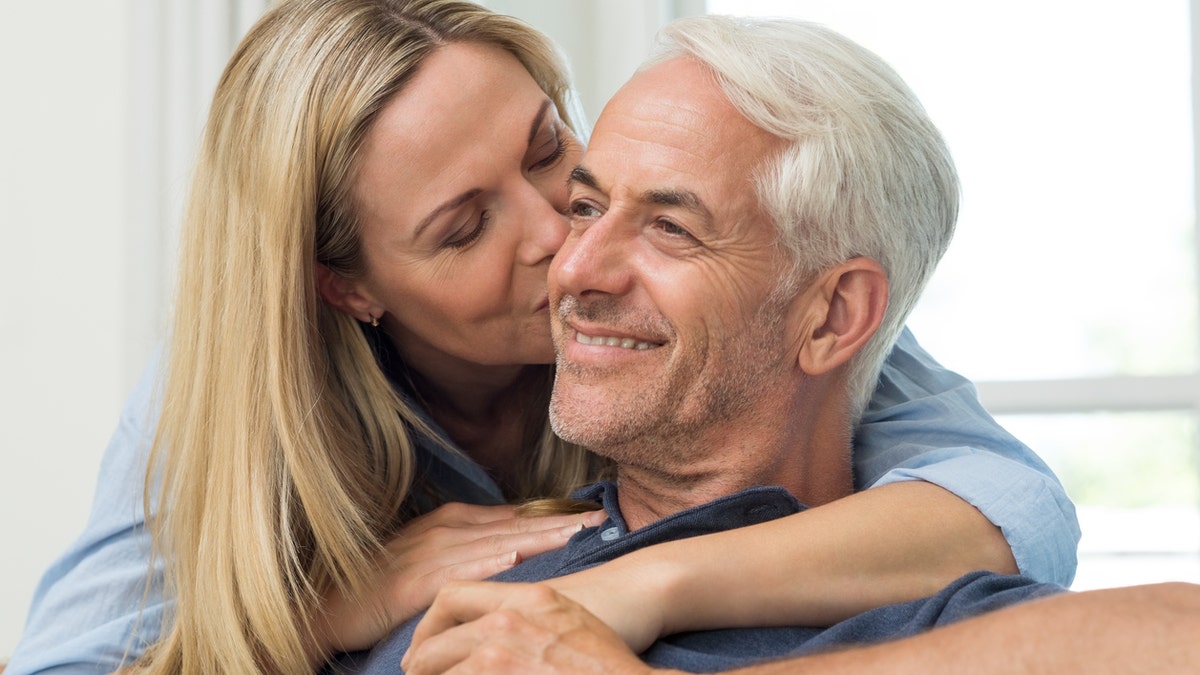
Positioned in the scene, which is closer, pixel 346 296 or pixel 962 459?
pixel 962 459

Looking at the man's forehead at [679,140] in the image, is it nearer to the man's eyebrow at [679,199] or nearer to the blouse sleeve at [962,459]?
the man's eyebrow at [679,199]

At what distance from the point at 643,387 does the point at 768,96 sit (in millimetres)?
370

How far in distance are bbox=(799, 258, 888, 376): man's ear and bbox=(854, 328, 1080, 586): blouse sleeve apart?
16 cm

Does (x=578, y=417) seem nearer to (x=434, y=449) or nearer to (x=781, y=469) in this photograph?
(x=781, y=469)

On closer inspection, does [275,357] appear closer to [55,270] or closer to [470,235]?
[470,235]

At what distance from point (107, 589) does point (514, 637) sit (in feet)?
2.71

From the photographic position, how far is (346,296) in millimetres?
1740

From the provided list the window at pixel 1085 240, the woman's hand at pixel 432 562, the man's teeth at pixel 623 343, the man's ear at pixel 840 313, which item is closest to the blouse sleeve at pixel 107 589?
the woman's hand at pixel 432 562

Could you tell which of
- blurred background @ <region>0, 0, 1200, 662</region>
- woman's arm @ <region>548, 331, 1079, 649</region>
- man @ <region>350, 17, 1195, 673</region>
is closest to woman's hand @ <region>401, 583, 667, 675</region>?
woman's arm @ <region>548, 331, 1079, 649</region>

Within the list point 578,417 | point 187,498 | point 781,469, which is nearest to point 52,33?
point 187,498

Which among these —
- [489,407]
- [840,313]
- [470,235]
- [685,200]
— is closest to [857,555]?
[840,313]

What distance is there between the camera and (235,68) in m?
1.67

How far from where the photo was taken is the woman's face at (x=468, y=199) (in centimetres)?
155

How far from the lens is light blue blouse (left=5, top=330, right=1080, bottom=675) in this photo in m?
1.42
